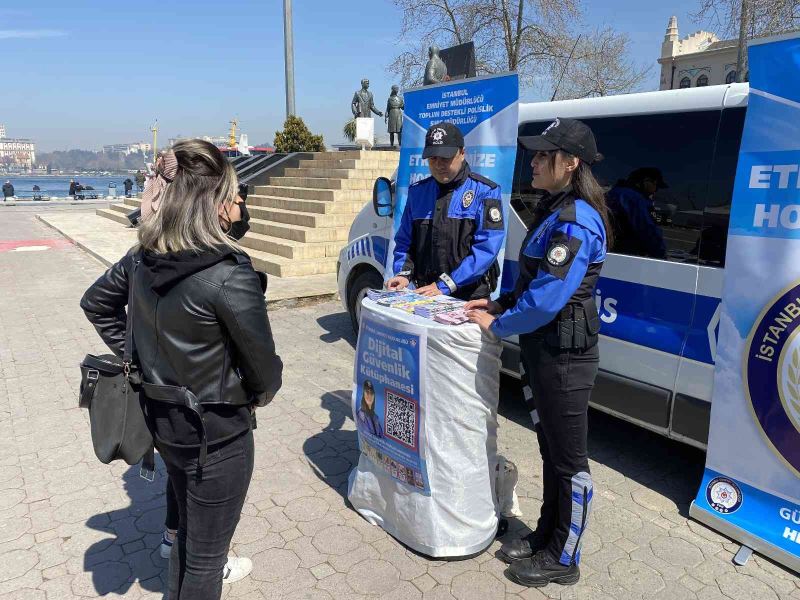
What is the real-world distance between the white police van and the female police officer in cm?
97

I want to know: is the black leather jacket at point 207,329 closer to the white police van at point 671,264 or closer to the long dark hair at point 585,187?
the long dark hair at point 585,187

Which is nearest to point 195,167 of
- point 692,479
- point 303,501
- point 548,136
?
point 548,136

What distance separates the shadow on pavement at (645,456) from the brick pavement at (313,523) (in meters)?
0.01

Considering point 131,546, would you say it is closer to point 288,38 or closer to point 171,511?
point 171,511

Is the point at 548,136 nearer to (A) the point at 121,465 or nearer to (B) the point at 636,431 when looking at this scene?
(B) the point at 636,431

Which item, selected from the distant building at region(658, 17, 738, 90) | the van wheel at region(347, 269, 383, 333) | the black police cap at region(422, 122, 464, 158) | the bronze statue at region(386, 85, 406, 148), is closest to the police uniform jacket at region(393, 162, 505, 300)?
the black police cap at region(422, 122, 464, 158)

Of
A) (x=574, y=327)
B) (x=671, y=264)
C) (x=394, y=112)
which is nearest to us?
(x=574, y=327)

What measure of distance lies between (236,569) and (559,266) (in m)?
2.00

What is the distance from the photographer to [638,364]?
343 centimetres

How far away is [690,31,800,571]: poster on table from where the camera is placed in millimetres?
2586

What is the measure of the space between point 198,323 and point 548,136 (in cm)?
157

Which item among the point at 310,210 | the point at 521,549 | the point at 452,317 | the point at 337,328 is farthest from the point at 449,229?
the point at 310,210

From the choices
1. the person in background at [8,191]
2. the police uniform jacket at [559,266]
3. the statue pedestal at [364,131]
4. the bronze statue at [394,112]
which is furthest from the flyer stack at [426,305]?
the person in background at [8,191]

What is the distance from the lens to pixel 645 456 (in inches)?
154
